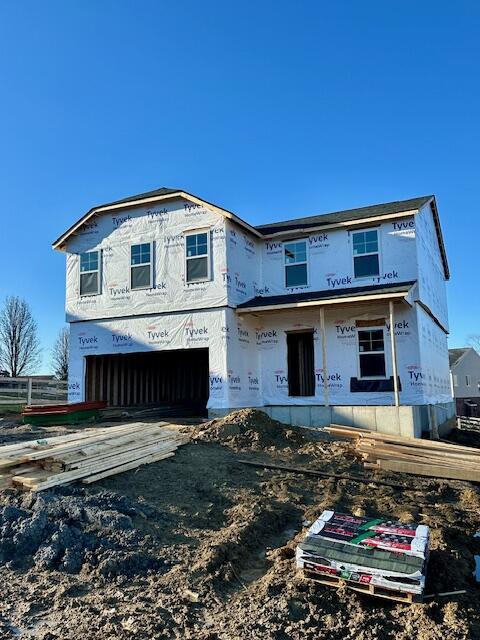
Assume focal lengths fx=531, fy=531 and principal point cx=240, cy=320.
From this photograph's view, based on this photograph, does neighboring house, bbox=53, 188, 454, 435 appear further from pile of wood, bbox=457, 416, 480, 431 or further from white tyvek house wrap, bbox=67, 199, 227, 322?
pile of wood, bbox=457, 416, 480, 431

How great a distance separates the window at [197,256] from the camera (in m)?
15.8

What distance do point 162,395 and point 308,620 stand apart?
58.4 feet

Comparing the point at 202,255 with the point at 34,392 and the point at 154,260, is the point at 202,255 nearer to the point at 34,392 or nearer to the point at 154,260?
the point at 154,260

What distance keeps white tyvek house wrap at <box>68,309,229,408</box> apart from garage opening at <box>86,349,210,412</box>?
48 cm

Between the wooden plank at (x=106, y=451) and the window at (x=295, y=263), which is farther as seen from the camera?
the window at (x=295, y=263)

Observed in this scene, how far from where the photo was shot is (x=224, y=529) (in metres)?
6.78

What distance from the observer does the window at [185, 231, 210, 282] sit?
15773mm

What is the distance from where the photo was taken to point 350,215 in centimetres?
1652

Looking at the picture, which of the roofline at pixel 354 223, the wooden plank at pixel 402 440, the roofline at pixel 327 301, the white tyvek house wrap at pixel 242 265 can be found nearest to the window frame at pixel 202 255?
the white tyvek house wrap at pixel 242 265

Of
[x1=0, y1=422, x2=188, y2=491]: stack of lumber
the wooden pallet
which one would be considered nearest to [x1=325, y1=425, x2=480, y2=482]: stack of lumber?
[x1=0, y1=422, x2=188, y2=491]: stack of lumber

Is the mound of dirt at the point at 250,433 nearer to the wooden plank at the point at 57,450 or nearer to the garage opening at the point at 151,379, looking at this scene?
the wooden plank at the point at 57,450

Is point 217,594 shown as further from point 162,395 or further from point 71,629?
point 162,395

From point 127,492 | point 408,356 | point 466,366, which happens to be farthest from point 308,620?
point 466,366

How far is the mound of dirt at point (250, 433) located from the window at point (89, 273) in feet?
24.3
